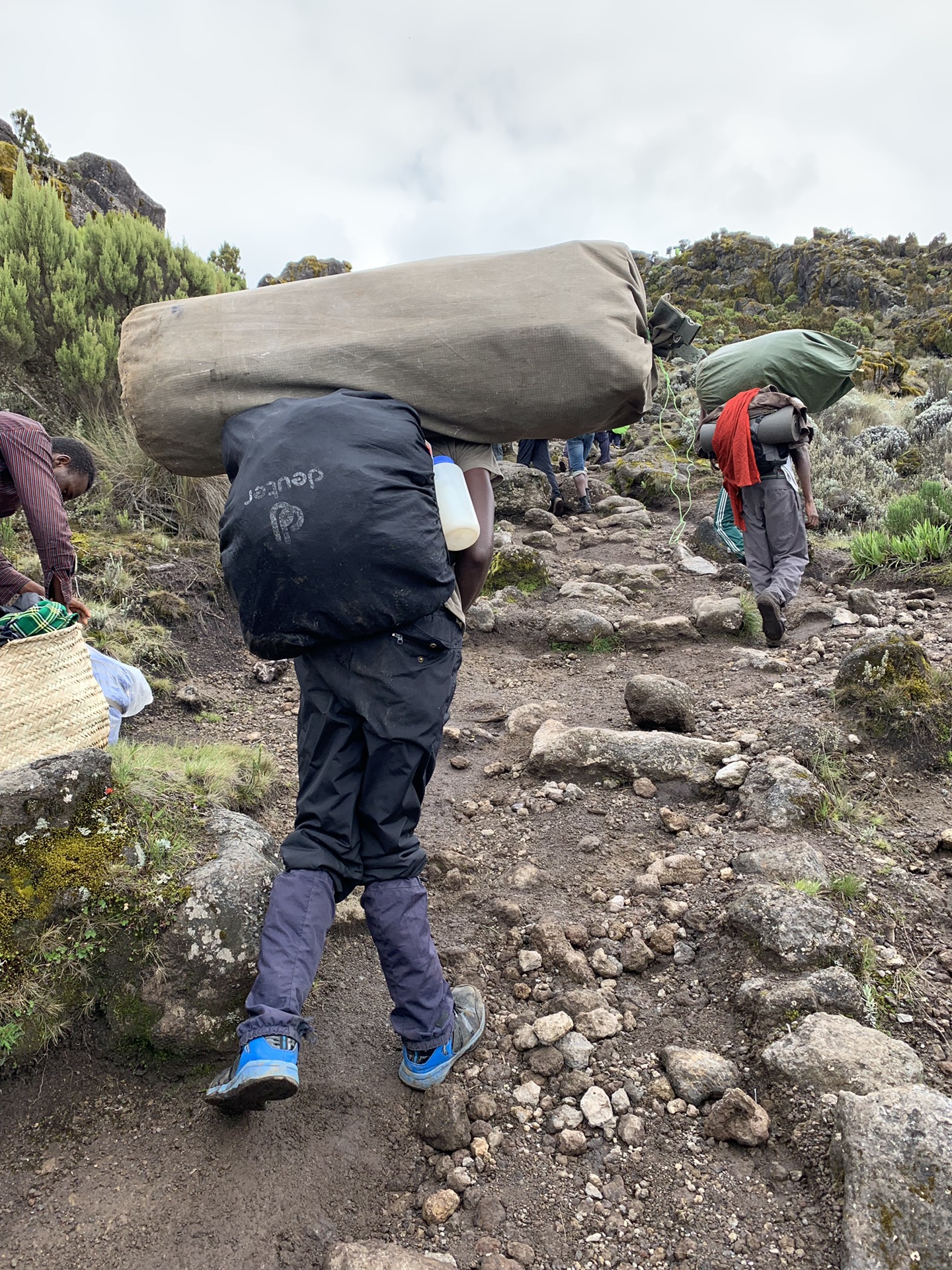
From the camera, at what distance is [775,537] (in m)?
5.33

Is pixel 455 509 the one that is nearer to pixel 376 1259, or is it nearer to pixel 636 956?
pixel 636 956

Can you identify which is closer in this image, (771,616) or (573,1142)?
(573,1142)

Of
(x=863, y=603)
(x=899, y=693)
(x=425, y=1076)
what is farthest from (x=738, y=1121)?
(x=863, y=603)

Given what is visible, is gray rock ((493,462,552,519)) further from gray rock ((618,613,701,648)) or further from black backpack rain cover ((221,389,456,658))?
black backpack rain cover ((221,389,456,658))

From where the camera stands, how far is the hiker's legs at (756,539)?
5391 mm

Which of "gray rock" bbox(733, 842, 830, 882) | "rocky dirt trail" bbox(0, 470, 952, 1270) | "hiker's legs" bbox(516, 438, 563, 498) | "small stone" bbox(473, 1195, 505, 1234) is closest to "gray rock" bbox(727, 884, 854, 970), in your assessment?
"rocky dirt trail" bbox(0, 470, 952, 1270)

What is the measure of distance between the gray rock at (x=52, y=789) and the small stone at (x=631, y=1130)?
1530mm

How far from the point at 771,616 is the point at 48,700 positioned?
3880mm

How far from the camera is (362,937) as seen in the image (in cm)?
255

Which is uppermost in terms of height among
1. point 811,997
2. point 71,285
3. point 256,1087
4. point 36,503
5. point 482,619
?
Result: point 71,285

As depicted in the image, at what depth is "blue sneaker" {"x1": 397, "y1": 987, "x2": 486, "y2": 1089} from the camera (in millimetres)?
1953

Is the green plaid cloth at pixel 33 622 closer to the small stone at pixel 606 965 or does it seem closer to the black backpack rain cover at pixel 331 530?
the black backpack rain cover at pixel 331 530

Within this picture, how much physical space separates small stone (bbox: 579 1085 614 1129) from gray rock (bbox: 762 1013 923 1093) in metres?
0.38

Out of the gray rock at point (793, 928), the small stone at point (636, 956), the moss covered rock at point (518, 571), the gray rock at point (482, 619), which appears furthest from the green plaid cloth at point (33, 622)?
the moss covered rock at point (518, 571)
